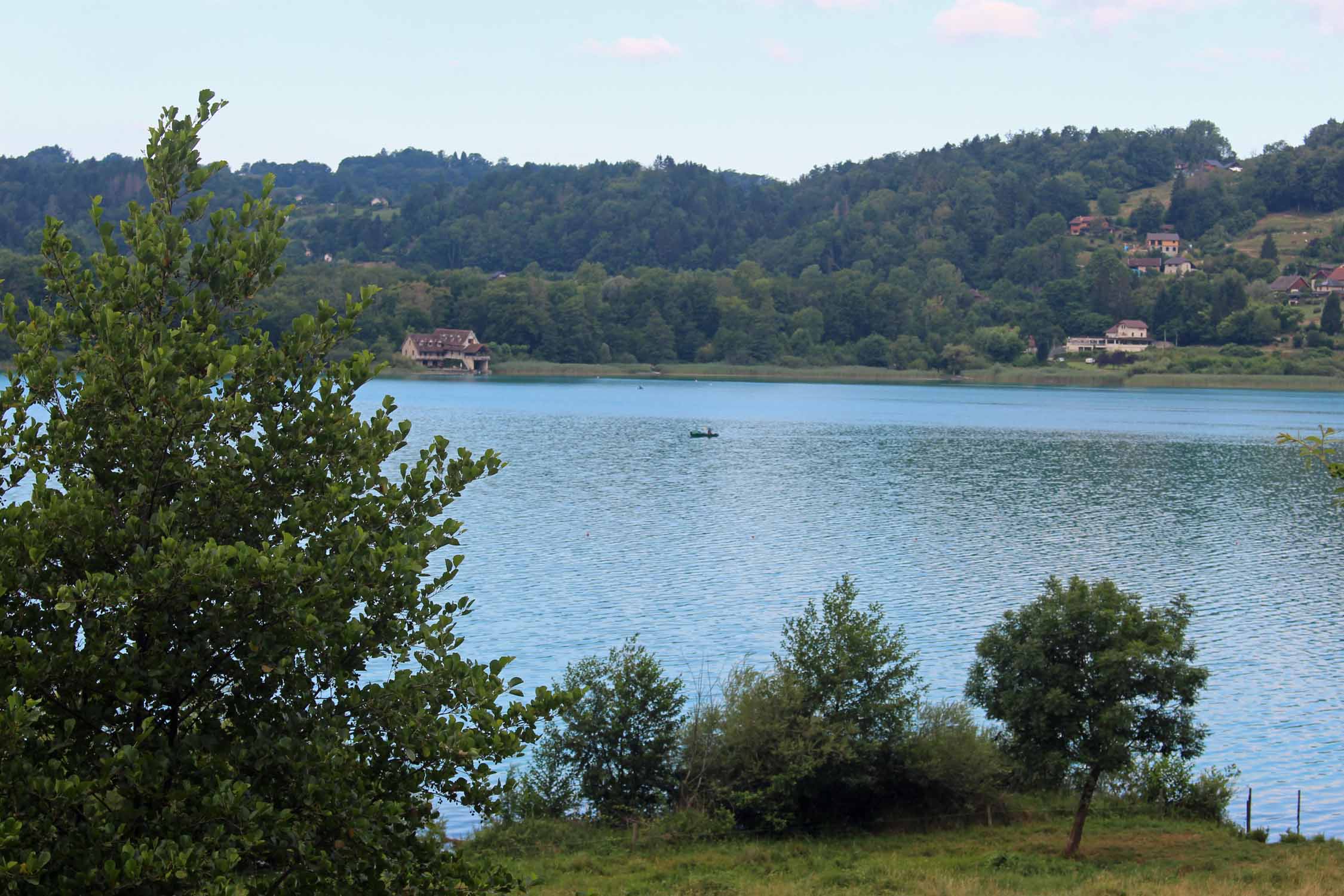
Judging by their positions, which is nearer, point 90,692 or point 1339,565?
point 90,692

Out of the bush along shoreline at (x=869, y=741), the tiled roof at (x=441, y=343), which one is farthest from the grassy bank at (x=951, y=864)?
the tiled roof at (x=441, y=343)

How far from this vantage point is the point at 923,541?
60.3m

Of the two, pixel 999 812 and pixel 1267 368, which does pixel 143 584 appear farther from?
pixel 1267 368

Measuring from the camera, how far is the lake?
3744 centimetres

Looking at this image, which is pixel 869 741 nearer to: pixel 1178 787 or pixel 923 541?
pixel 1178 787

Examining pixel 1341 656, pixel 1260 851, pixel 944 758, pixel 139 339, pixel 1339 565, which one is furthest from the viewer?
pixel 1339 565

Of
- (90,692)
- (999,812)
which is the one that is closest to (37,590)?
(90,692)

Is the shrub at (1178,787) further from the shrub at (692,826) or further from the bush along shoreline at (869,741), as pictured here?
the shrub at (692,826)

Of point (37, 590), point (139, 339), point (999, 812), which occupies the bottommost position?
point (999, 812)

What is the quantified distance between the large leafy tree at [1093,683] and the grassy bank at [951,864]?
143 cm

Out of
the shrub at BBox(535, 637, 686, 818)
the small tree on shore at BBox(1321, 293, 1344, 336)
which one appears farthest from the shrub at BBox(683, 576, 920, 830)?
the small tree on shore at BBox(1321, 293, 1344, 336)

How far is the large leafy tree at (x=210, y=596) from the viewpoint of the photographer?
7.96m

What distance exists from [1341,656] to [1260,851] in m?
19.8

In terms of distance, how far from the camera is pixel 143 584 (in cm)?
800
